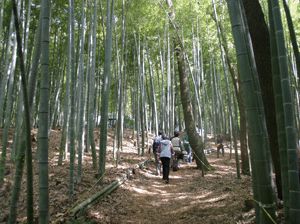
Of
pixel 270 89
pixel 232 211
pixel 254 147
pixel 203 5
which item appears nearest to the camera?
pixel 254 147

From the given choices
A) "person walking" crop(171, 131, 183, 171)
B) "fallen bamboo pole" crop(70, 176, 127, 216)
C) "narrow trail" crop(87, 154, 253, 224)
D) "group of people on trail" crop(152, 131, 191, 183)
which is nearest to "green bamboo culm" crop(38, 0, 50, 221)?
"fallen bamboo pole" crop(70, 176, 127, 216)

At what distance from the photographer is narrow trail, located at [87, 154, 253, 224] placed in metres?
4.07

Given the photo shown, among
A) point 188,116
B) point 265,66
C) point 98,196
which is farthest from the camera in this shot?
point 188,116

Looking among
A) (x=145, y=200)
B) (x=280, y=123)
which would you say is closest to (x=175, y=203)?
(x=145, y=200)

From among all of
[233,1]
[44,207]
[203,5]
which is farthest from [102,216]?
[203,5]

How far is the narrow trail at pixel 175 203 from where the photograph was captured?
4.07m

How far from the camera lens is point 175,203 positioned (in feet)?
17.3

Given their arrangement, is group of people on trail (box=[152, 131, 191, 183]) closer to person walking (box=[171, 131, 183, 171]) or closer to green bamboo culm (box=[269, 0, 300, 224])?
person walking (box=[171, 131, 183, 171])

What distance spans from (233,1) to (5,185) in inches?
214

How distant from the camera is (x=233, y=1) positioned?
6.75ft

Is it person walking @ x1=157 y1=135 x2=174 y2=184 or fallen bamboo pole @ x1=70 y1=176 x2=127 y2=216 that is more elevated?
person walking @ x1=157 y1=135 x2=174 y2=184

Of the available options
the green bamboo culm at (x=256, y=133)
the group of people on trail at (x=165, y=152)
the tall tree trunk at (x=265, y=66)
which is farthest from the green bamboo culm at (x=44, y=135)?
the group of people on trail at (x=165, y=152)

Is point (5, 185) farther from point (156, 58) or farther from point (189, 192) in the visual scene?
point (156, 58)

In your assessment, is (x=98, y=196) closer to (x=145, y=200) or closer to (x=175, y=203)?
(x=145, y=200)
